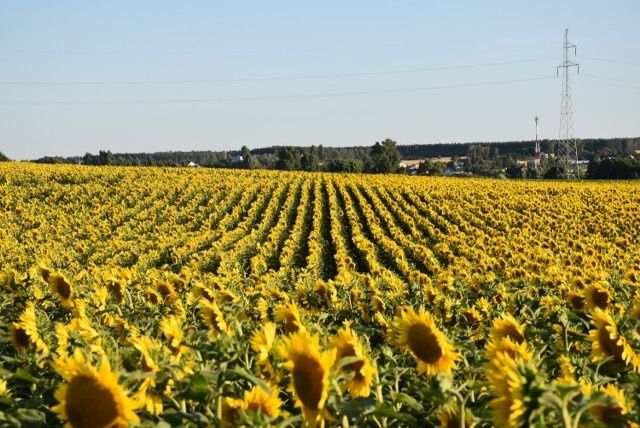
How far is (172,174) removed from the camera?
2060 inches

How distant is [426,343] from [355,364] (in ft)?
1.33

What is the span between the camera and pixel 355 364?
2.82 metres

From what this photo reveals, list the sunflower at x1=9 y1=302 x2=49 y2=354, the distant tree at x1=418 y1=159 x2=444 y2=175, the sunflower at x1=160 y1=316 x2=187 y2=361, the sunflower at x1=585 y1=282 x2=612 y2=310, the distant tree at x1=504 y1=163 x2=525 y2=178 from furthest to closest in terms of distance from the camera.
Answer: the distant tree at x1=504 y1=163 x2=525 y2=178 < the distant tree at x1=418 y1=159 x2=444 y2=175 < the sunflower at x1=585 y1=282 x2=612 y2=310 < the sunflower at x1=9 y1=302 x2=49 y2=354 < the sunflower at x1=160 y1=316 x2=187 y2=361

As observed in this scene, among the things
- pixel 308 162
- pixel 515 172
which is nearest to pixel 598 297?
pixel 308 162

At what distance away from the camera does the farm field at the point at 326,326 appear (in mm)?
2227

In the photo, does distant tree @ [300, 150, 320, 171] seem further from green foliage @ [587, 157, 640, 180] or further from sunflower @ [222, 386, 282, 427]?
sunflower @ [222, 386, 282, 427]

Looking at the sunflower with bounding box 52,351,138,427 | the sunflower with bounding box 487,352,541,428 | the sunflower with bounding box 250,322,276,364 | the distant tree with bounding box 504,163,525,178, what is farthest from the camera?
the distant tree with bounding box 504,163,525,178

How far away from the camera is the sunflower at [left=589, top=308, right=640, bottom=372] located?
10.8 feet

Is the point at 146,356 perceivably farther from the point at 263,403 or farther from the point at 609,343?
the point at 609,343

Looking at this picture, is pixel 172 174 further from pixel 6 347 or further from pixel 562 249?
pixel 6 347

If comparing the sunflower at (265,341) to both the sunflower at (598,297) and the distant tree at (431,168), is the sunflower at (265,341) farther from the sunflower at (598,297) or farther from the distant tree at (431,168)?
the distant tree at (431,168)

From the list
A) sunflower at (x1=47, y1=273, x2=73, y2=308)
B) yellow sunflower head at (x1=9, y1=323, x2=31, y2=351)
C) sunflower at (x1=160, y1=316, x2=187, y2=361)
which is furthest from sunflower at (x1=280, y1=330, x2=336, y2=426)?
sunflower at (x1=47, y1=273, x2=73, y2=308)

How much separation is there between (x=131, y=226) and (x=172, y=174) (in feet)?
61.8

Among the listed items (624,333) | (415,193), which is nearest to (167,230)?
(415,193)
